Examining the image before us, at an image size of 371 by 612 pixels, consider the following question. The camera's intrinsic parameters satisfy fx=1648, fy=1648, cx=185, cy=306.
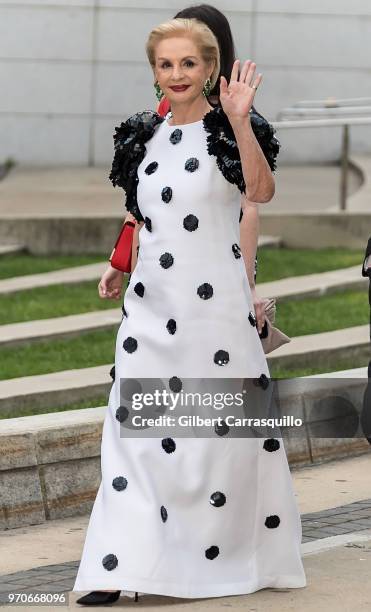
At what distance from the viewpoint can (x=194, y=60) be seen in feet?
18.3

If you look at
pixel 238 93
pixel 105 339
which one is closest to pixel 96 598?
pixel 238 93

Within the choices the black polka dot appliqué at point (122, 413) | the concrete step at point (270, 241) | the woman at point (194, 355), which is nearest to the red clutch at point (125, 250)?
the woman at point (194, 355)

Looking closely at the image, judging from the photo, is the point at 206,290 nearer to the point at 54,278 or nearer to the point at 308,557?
the point at 308,557

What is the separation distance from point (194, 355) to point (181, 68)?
97 cm

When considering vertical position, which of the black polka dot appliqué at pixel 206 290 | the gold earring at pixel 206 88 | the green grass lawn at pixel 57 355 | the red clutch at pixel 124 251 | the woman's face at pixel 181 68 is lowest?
the green grass lawn at pixel 57 355

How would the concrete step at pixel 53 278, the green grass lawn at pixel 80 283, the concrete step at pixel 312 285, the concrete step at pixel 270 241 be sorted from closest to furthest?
1. the green grass lawn at pixel 80 283
2. the concrete step at pixel 312 285
3. the concrete step at pixel 53 278
4. the concrete step at pixel 270 241

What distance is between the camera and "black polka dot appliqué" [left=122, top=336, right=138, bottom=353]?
561 centimetres

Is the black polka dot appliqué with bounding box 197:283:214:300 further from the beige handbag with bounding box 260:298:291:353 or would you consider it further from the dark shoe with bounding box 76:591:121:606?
the dark shoe with bounding box 76:591:121:606

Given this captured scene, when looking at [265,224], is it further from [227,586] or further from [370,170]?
[227,586]

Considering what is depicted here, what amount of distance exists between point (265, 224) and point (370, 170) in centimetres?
399

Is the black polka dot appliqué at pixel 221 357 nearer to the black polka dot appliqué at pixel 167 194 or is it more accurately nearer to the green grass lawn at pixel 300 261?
the black polka dot appliqué at pixel 167 194

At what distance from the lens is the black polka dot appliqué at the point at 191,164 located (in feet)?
18.4

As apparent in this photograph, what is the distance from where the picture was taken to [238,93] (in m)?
5.45

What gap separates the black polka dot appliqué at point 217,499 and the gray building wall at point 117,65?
A: 1425 cm
